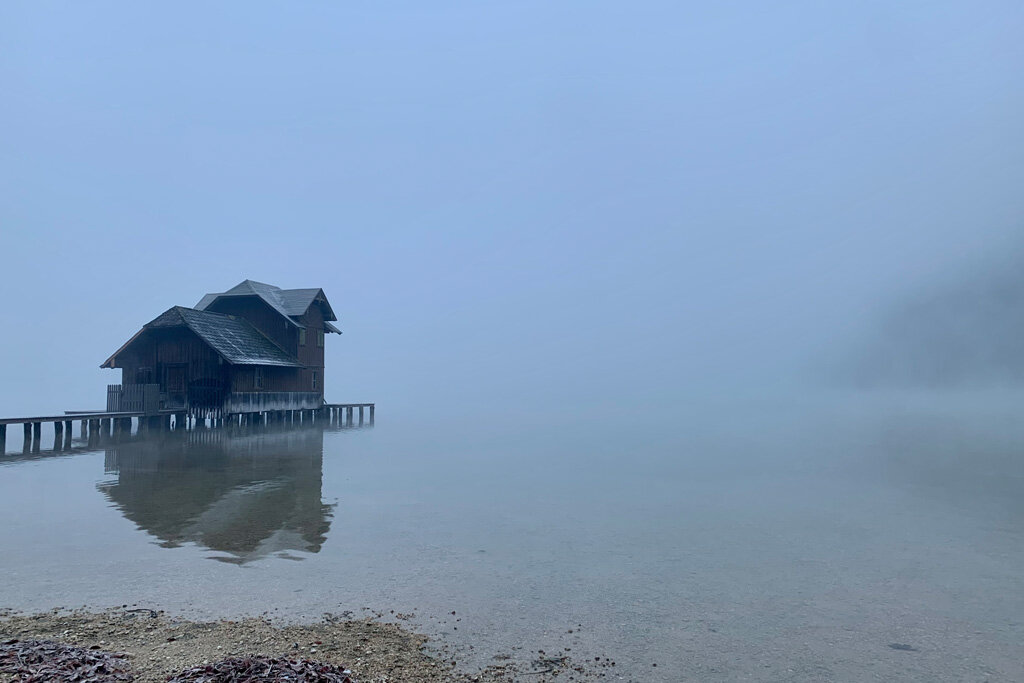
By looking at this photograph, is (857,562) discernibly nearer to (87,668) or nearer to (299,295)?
(87,668)

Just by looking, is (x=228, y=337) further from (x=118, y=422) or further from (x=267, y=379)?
(x=118, y=422)

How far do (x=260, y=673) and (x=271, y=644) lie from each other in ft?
6.47

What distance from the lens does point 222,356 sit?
42.3 meters

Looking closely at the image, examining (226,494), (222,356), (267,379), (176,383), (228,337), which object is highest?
(228,337)

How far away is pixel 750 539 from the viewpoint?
1580 cm

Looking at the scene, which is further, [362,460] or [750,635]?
[362,460]

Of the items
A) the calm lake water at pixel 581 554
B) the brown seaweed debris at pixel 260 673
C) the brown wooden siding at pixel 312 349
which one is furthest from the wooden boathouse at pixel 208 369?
the brown seaweed debris at pixel 260 673

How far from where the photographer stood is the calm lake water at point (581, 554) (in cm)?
Answer: 909

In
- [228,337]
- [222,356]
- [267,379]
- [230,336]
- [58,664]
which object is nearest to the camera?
[58,664]

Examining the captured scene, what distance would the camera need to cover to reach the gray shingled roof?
4306 cm

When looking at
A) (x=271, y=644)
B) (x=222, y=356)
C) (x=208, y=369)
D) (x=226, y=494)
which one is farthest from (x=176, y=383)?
(x=271, y=644)

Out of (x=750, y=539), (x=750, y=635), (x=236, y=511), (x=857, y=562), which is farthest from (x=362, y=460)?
(x=750, y=635)

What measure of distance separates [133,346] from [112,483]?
83.5 ft

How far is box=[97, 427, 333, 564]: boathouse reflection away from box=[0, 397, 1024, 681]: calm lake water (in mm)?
118
